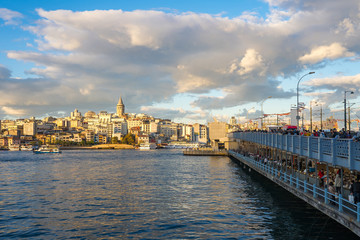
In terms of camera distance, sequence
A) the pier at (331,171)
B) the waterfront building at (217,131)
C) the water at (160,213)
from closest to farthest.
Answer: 1. the pier at (331,171)
2. the water at (160,213)
3. the waterfront building at (217,131)

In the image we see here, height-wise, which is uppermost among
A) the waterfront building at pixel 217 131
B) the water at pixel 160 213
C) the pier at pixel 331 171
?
the waterfront building at pixel 217 131

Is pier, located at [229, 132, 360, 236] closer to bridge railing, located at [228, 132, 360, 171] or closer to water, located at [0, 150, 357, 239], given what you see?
bridge railing, located at [228, 132, 360, 171]

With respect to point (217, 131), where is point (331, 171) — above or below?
below

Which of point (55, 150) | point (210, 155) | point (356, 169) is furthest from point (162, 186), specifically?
point (55, 150)

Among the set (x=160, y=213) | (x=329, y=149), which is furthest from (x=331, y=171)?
(x=160, y=213)

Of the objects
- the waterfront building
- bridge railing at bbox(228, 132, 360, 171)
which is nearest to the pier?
bridge railing at bbox(228, 132, 360, 171)

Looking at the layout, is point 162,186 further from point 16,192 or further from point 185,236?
point 185,236

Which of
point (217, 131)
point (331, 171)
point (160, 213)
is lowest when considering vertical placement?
point (160, 213)

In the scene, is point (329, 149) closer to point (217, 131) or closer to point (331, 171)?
point (331, 171)

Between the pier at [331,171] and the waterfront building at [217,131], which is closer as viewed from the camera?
the pier at [331,171]

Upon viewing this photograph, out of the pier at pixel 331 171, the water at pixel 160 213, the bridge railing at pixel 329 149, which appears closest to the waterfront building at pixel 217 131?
the water at pixel 160 213

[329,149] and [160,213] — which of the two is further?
[160,213]

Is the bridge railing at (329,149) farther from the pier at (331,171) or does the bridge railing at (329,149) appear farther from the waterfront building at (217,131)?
the waterfront building at (217,131)

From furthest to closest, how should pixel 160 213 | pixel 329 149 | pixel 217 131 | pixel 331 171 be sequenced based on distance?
pixel 217 131 < pixel 160 213 < pixel 331 171 < pixel 329 149
